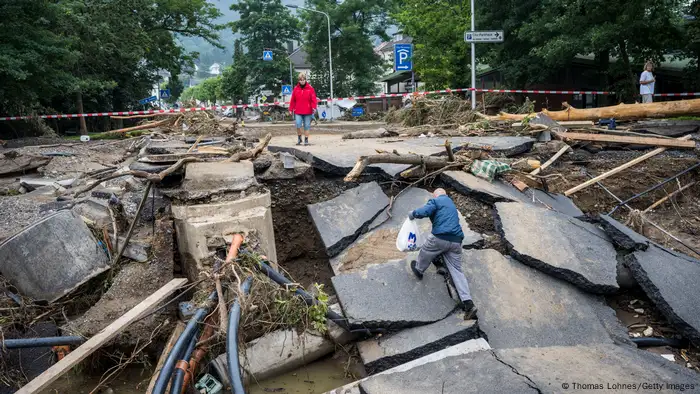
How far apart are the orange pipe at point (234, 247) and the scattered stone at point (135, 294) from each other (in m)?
0.97

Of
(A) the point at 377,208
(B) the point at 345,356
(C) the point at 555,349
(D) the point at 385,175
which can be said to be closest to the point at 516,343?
(C) the point at 555,349

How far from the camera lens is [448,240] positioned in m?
4.59

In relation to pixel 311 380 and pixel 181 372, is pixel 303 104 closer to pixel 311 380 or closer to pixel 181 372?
pixel 311 380

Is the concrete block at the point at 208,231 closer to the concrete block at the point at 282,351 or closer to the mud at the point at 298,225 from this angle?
the concrete block at the point at 282,351

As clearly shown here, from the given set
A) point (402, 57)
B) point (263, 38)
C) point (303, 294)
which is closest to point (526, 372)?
point (303, 294)

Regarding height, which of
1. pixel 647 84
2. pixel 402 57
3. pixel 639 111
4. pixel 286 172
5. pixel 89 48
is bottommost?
pixel 286 172

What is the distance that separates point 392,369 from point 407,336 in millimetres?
483

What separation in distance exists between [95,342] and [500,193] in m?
4.66

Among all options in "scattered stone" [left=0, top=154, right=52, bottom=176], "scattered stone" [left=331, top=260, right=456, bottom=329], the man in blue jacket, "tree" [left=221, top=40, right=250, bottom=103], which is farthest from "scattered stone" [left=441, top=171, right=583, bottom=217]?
"tree" [left=221, top=40, right=250, bottom=103]

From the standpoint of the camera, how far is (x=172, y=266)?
5.55m

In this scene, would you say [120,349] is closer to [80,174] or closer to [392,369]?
[392,369]

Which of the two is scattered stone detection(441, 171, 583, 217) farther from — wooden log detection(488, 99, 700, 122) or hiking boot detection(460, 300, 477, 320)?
wooden log detection(488, 99, 700, 122)

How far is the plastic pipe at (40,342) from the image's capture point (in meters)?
4.12

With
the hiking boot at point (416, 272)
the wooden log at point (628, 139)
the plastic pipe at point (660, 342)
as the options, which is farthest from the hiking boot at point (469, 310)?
the wooden log at point (628, 139)
